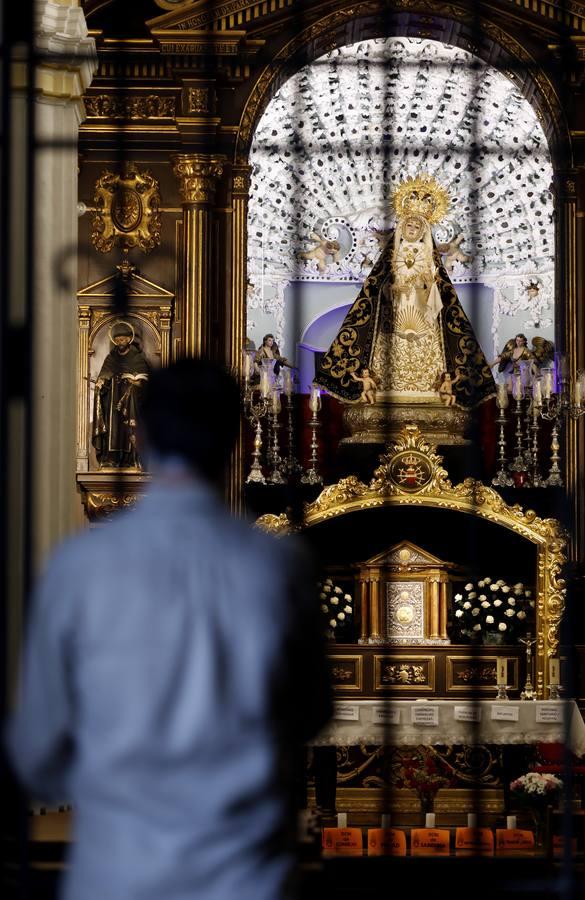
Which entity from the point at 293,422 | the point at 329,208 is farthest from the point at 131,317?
the point at 329,208

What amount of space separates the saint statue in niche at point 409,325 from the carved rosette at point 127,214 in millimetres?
2078

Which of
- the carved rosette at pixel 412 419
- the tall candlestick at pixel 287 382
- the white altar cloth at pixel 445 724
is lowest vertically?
the white altar cloth at pixel 445 724

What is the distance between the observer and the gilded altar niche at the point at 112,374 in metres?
12.5

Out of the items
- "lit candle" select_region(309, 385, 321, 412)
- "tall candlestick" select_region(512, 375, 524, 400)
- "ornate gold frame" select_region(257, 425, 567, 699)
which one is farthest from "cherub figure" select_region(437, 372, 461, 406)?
"lit candle" select_region(309, 385, 321, 412)

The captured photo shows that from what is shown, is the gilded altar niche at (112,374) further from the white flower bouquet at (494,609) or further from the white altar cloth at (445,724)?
the white altar cloth at (445,724)

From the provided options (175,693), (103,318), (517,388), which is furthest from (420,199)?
(175,693)

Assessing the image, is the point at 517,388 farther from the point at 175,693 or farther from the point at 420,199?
the point at 175,693

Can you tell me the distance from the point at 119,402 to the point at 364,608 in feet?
10.1

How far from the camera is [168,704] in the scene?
194 centimetres

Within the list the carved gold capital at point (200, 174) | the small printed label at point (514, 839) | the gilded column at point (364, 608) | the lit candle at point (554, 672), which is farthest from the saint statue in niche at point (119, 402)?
the small printed label at point (514, 839)

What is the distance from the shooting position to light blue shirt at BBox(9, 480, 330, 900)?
6.22ft

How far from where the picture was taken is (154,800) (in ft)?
6.23

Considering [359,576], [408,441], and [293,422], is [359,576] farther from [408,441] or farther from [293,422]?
[293,422]

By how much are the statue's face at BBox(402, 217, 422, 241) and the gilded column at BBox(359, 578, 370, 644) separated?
11.3 feet
